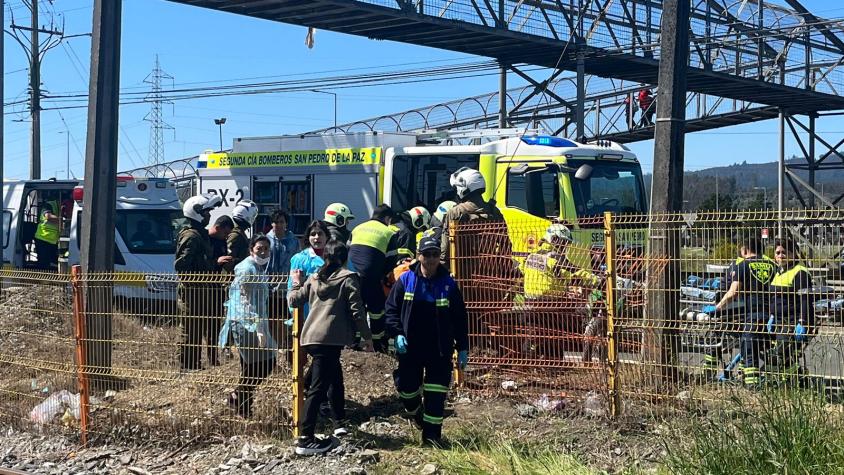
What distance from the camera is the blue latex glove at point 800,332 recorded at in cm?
706

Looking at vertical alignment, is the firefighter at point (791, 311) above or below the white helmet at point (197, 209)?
below

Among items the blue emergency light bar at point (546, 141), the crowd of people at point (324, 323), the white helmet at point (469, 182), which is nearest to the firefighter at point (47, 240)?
the blue emergency light bar at point (546, 141)

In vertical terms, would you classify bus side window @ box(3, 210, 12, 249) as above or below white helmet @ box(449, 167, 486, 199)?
below

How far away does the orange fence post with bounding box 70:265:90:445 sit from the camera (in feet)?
28.2

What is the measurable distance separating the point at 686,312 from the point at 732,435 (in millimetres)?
2226

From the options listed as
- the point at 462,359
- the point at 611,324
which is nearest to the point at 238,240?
the point at 462,359

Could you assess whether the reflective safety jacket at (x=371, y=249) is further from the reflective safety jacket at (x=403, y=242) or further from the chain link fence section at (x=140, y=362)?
the chain link fence section at (x=140, y=362)

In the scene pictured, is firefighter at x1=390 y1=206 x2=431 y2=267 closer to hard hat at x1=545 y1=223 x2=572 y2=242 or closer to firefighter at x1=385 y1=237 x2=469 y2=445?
hard hat at x1=545 y1=223 x2=572 y2=242

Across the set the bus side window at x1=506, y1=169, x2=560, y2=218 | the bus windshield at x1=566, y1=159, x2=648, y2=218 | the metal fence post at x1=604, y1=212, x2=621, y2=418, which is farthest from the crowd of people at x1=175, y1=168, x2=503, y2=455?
the bus windshield at x1=566, y1=159, x2=648, y2=218

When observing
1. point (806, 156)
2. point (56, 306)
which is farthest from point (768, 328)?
point (806, 156)

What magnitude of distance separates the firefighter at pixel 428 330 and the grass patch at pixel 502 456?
306 mm

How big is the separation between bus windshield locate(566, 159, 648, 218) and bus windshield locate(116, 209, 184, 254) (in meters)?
7.78

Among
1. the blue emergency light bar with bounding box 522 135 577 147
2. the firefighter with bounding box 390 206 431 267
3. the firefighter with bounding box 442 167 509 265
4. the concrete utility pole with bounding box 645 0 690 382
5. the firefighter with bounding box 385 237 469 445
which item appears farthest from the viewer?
the blue emergency light bar with bounding box 522 135 577 147

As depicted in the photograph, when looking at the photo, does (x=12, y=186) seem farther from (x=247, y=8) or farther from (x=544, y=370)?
(x=544, y=370)
